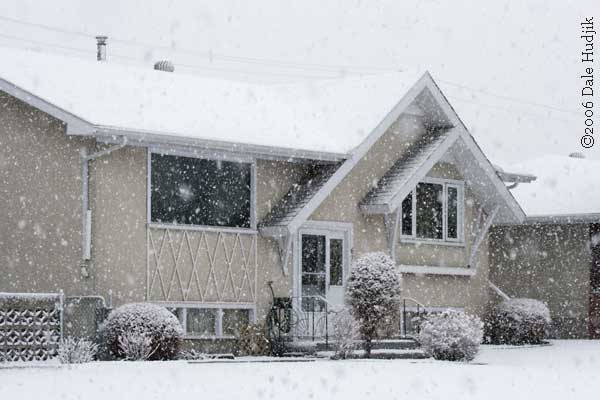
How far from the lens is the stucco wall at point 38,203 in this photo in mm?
23609

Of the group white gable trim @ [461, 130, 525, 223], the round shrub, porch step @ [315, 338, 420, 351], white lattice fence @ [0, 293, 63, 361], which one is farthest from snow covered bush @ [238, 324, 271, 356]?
white gable trim @ [461, 130, 525, 223]

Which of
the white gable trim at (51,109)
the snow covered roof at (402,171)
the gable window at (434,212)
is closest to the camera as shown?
the white gable trim at (51,109)

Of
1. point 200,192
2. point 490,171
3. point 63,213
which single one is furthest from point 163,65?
point 490,171

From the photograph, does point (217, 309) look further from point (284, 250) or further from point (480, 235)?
point (480, 235)

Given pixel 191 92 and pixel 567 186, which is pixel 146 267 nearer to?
pixel 191 92

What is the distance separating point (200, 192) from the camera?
84.5 feet

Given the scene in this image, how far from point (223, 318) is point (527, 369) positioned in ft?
23.9

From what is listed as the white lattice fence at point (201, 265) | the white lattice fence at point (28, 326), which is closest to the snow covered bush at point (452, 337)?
the white lattice fence at point (201, 265)

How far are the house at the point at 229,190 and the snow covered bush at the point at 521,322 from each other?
0.84m

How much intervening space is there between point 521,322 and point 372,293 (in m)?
8.00

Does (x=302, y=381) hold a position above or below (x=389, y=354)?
above

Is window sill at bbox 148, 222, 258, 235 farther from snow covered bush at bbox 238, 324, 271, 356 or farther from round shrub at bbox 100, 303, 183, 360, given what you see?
round shrub at bbox 100, 303, 183, 360

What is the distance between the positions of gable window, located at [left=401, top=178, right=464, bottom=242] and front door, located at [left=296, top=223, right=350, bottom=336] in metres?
2.23

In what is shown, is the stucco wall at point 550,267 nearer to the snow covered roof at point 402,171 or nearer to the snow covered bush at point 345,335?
the snow covered roof at point 402,171
